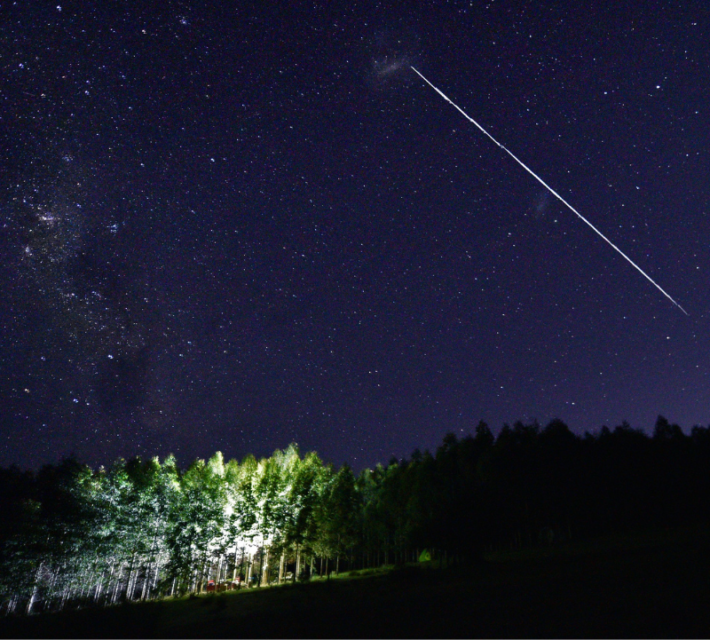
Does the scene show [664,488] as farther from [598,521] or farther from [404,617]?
[404,617]

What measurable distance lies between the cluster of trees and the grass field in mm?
7972

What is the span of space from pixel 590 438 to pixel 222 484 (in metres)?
40.5

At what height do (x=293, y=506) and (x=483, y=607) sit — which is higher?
(x=293, y=506)

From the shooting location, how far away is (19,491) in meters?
40.4

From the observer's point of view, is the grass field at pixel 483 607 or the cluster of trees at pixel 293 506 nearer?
the grass field at pixel 483 607

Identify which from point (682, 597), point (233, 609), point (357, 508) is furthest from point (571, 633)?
point (357, 508)

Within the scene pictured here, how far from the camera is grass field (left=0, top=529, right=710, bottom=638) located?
47.0ft

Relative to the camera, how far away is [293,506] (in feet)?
149

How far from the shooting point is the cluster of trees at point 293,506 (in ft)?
125

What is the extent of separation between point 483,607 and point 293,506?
3085 cm

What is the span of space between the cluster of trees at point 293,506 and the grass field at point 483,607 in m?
7.97

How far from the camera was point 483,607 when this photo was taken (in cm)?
1770

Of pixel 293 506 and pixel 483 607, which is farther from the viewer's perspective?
pixel 293 506

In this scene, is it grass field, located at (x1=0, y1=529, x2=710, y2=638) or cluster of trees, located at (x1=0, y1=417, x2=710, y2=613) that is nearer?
grass field, located at (x1=0, y1=529, x2=710, y2=638)
